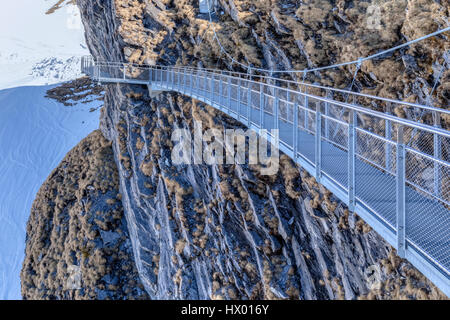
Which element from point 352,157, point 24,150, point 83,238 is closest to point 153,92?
point 83,238

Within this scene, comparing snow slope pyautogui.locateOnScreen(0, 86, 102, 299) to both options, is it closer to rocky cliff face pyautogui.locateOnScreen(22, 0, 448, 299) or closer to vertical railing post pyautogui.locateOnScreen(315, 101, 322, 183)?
rocky cliff face pyautogui.locateOnScreen(22, 0, 448, 299)

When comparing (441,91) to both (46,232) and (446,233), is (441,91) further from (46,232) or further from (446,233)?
(46,232)

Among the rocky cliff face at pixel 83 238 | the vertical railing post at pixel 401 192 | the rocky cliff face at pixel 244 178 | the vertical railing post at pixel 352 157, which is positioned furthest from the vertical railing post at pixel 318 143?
the rocky cliff face at pixel 83 238

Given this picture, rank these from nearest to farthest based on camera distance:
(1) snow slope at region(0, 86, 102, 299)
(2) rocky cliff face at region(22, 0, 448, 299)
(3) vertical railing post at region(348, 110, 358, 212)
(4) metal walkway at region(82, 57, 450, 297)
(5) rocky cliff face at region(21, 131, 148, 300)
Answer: (4) metal walkway at region(82, 57, 450, 297) < (3) vertical railing post at region(348, 110, 358, 212) < (2) rocky cliff face at region(22, 0, 448, 299) < (5) rocky cliff face at region(21, 131, 148, 300) < (1) snow slope at region(0, 86, 102, 299)

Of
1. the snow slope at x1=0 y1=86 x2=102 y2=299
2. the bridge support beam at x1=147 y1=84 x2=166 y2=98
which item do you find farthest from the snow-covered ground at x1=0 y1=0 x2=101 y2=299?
the bridge support beam at x1=147 y1=84 x2=166 y2=98

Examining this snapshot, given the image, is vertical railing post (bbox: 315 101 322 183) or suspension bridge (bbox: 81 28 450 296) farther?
vertical railing post (bbox: 315 101 322 183)

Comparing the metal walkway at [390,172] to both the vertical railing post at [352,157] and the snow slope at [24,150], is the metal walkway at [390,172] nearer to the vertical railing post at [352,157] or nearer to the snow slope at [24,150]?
the vertical railing post at [352,157]

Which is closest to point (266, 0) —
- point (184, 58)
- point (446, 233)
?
point (184, 58)
